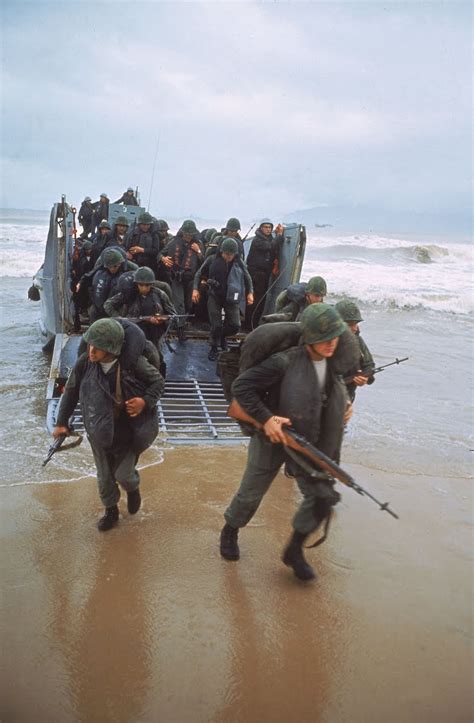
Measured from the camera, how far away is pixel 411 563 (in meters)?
3.60

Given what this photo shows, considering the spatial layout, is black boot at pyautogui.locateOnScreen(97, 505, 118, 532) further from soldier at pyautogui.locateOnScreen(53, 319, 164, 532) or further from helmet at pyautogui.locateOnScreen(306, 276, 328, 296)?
helmet at pyautogui.locateOnScreen(306, 276, 328, 296)

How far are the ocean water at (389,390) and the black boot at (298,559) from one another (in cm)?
185

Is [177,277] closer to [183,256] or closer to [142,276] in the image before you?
[183,256]

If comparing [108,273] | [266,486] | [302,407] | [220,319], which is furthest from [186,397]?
[302,407]

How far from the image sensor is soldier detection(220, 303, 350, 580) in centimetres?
297

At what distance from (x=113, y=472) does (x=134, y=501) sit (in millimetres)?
325

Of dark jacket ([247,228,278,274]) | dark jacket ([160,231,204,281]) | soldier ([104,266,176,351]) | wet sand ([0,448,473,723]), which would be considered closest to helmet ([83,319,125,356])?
wet sand ([0,448,473,723])

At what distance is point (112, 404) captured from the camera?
11.4 feet

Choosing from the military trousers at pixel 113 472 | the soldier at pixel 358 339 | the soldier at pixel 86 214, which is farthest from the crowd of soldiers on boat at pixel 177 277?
the soldier at pixel 86 214

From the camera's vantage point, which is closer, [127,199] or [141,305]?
[141,305]

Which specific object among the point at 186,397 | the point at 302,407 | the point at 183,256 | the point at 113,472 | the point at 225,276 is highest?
the point at 183,256

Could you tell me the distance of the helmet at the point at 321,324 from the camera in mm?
2891

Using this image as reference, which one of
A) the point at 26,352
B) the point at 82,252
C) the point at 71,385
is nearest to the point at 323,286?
the point at 71,385

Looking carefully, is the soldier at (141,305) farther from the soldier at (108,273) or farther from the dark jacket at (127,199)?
the dark jacket at (127,199)
